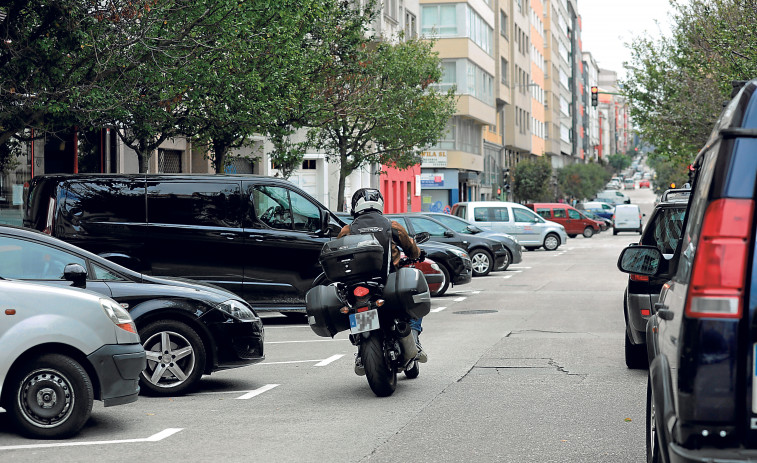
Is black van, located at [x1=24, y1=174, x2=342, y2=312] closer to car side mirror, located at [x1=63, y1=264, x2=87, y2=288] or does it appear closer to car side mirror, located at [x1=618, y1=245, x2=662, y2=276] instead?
car side mirror, located at [x1=63, y1=264, x2=87, y2=288]

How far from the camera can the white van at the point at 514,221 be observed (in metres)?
39.2

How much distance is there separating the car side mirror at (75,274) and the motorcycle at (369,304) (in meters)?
1.97

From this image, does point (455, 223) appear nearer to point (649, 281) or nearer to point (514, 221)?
point (514, 221)

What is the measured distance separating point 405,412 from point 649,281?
3.00m

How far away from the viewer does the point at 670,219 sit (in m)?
10.6

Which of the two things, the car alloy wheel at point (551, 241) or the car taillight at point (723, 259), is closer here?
the car taillight at point (723, 259)

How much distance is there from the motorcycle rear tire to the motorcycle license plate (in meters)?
0.11

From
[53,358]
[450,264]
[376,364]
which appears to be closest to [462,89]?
[450,264]

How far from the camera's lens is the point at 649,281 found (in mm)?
10141

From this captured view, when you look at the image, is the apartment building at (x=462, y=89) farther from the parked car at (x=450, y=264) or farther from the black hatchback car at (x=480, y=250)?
the parked car at (x=450, y=264)

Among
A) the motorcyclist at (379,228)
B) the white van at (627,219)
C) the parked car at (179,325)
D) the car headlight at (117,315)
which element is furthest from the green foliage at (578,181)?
the car headlight at (117,315)

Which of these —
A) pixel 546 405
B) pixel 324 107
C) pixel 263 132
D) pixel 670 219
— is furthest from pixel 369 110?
pixel 546 405

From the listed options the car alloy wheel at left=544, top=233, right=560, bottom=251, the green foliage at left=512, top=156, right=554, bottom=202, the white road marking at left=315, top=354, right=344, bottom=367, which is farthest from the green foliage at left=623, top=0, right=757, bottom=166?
the green foliage at left=512, top=156, right=554, bottom=202

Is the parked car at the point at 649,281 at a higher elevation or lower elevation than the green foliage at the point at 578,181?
lower
